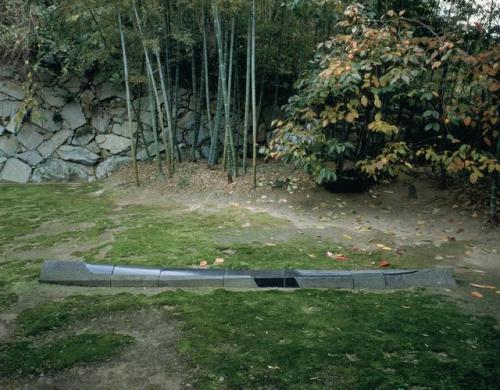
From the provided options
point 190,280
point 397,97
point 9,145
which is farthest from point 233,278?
point 9,145

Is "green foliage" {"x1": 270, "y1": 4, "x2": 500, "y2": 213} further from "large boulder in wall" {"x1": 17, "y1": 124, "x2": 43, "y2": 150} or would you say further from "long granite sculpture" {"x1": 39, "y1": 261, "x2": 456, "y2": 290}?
"large boulder in wall" {"x1": 17, "y1": 124, "x2": 43, "y2": 150}

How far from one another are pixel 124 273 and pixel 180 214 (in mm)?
2129

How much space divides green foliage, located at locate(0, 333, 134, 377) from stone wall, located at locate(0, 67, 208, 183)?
18.2 ft

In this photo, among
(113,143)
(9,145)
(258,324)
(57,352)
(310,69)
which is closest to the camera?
(57,352)

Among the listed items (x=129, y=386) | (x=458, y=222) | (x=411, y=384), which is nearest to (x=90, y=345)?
(x=129, y=386)

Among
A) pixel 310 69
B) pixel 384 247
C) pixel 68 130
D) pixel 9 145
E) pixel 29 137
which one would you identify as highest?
pixel 310 69

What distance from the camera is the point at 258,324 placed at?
2.48 meters

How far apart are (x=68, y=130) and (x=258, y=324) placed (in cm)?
647

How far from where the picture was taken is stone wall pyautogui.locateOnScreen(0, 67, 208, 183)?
754 centimetres

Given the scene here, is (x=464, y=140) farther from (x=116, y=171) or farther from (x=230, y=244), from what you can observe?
(x=116, y=171)

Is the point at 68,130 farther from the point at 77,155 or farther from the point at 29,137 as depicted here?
the point at 29,137

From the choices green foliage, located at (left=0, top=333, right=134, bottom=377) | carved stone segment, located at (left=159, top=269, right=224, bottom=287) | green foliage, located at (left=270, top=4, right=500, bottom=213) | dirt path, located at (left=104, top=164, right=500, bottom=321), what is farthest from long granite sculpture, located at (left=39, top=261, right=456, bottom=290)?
green foliage, located at (left=270, top=4, right=500, bottom=213)

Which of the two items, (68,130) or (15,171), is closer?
(15,171)

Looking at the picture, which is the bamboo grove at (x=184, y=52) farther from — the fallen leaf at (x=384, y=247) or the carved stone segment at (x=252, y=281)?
the carved stone segment at (x=252, y=281)
